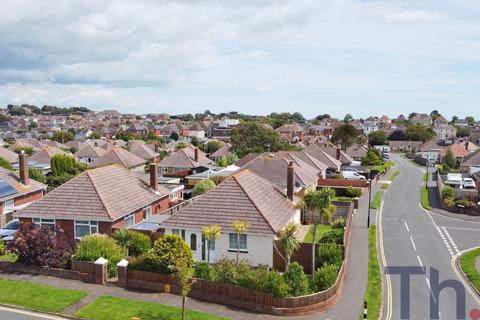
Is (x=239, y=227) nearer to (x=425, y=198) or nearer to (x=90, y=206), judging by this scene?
(x=90, y=206)

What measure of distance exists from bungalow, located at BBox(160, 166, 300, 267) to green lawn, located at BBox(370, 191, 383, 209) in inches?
797

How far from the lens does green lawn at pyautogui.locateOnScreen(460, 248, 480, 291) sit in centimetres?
2456

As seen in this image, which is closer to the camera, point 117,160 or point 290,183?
point 290,183

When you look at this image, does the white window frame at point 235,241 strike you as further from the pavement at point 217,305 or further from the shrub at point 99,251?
the shrub at point 99,251

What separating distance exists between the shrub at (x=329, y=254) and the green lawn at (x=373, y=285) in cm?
204

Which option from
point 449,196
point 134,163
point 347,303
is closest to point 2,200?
point 347,303

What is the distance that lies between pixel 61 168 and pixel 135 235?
37524 millimetres

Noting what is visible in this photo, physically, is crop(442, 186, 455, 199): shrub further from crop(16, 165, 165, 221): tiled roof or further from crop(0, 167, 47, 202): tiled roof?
crop(0, 167, 47, 202): tiled roof

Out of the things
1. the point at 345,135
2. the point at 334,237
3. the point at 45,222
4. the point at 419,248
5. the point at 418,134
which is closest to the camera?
the point at 45,222

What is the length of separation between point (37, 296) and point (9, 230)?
14.0 meters

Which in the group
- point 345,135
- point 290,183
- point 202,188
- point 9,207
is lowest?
point 9,207

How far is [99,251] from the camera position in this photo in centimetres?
2397

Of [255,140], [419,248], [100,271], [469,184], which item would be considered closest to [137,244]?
[100,271]

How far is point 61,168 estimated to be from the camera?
195 feet
